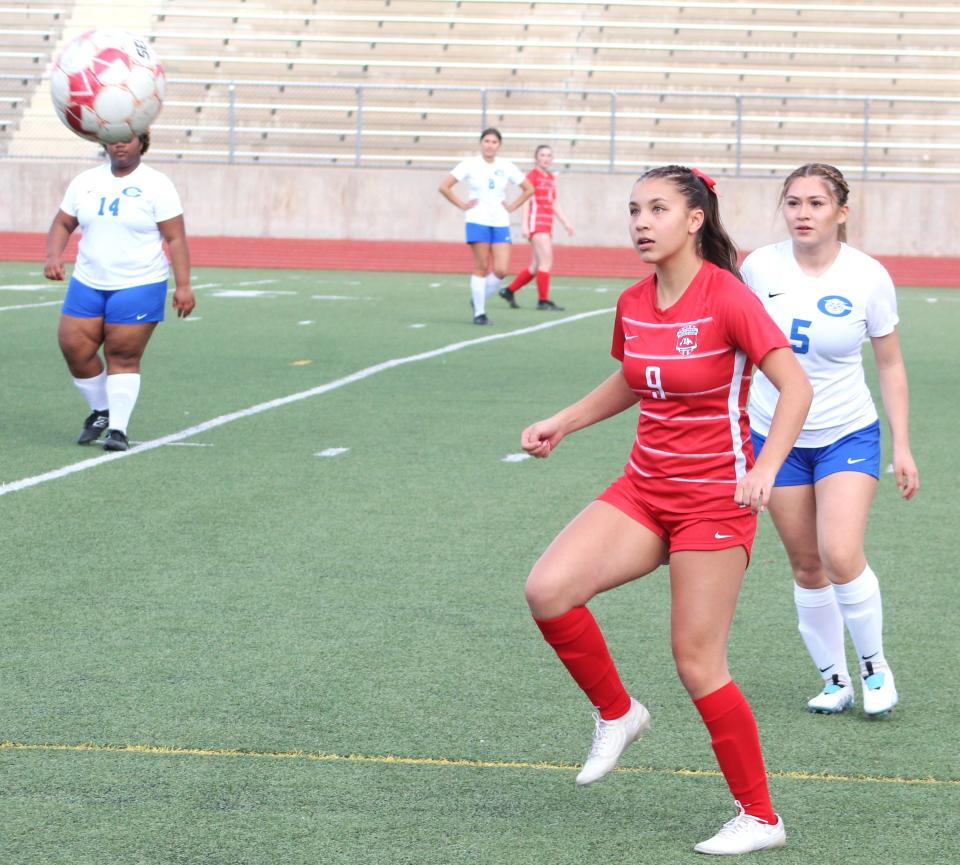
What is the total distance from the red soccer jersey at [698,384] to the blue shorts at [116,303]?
589 cm

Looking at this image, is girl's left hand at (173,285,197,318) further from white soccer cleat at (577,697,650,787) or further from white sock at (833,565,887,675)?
white soccer cleat at (577,697,650,787)

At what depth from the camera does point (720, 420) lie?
4.10 meters

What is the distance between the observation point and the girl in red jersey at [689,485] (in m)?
3.98

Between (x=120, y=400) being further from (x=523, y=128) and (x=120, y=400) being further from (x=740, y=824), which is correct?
(x=523, y=128)

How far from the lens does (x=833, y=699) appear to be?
5.18 metres

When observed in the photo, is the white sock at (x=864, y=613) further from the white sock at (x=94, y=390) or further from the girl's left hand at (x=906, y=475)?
the white sock at (x=94, y=390)

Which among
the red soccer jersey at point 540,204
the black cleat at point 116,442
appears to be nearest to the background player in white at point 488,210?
the red soccer jersey at point 540,204

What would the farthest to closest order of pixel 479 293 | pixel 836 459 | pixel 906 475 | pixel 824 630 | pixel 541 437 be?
pixel 479 293 → pixel 824 630 → pixel 836 459 → pixel 906 475 → pixel 541 437

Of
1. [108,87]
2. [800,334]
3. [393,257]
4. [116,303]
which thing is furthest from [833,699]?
[393,257]

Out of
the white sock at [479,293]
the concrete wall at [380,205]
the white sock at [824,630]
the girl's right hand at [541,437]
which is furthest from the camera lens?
the concrete wall at [380,205]

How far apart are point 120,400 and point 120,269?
2.46ft

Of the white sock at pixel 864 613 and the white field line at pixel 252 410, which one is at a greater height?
the white sock at pixel 864 613

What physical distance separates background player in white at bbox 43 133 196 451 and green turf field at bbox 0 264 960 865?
0.50m

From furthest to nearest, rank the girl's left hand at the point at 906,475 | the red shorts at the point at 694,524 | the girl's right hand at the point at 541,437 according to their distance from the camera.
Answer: the girl's left hand at the point at 906,475 < the girl's right hand at the point at 541,437 < the red shorts at the point at 694,524
